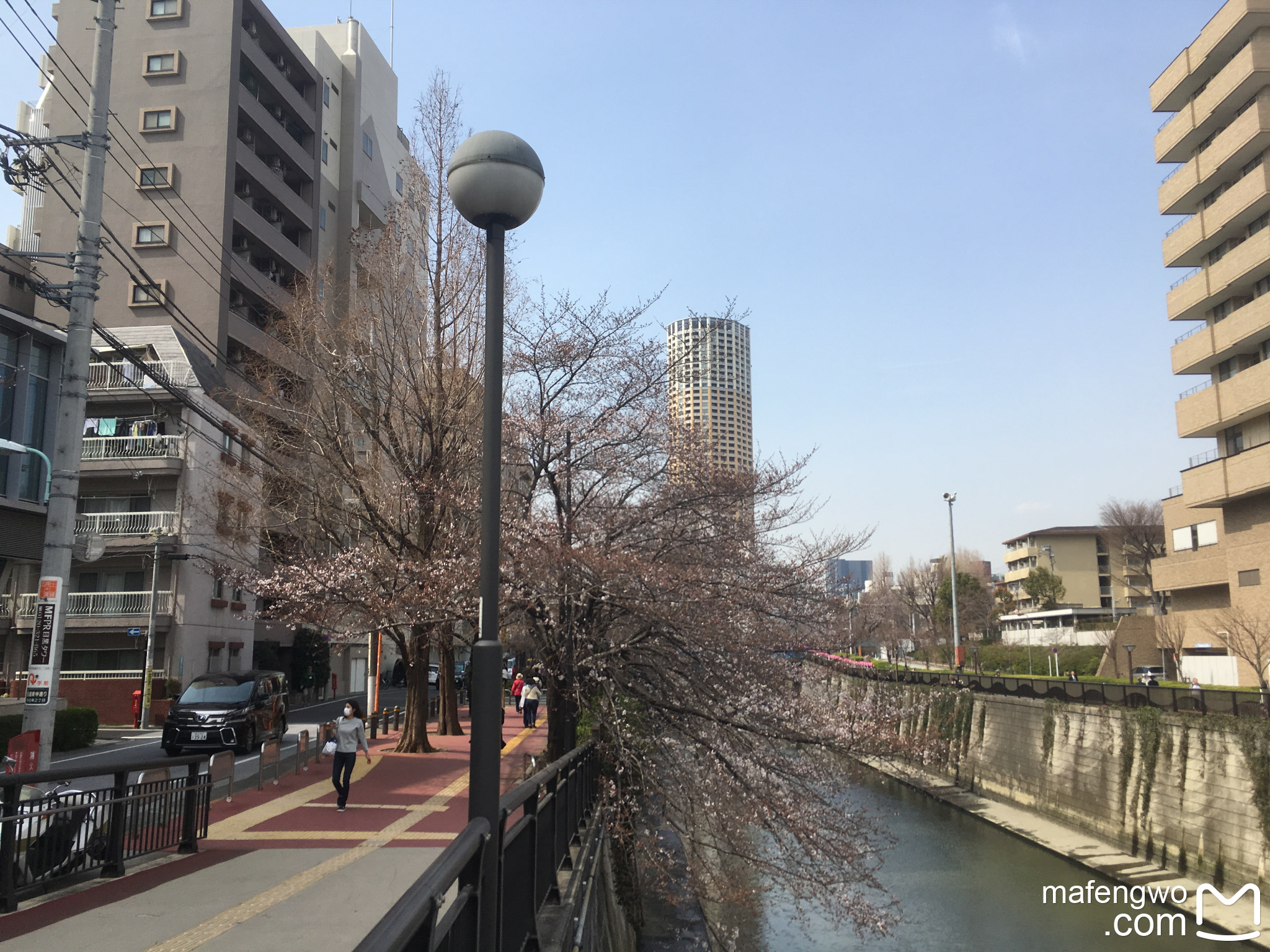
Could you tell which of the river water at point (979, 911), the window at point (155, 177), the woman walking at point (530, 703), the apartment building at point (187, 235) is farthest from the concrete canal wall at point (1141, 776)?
the window at point (155, 177)

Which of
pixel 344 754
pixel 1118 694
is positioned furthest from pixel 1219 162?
pixel 344 754

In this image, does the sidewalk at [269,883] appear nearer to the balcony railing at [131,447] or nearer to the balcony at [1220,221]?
the balcony railing at [131,447]

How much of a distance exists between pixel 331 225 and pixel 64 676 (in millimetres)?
31710

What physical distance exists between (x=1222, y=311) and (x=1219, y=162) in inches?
273

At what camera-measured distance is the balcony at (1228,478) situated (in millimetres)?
38281

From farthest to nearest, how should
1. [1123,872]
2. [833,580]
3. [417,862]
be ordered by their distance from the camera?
[1123,872], [833,580], [417,862]

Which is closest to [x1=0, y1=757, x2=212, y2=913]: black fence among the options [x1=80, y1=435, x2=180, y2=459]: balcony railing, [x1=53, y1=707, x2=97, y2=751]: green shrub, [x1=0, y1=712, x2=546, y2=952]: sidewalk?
[x1=0, y1=712, x2=546, y2=952]: sidewalk

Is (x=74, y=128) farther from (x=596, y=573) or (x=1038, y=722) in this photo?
(x=1038, y=722)

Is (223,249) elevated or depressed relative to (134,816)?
elevated

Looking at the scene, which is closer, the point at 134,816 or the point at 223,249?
the point at 134,816

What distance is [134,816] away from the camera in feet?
29.7

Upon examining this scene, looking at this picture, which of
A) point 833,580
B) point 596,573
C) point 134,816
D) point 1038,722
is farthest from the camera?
point 1038,722

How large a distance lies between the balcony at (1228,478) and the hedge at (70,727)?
44495 millimetres

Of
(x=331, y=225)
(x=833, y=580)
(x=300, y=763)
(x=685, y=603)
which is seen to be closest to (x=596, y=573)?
(x=685, y=603)
